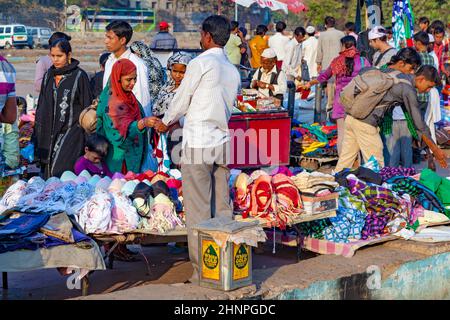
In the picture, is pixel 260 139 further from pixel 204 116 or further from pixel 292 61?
pixel 292 61

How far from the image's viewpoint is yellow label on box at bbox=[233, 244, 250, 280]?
5.66 metres

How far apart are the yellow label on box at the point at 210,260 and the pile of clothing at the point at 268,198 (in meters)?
1.08

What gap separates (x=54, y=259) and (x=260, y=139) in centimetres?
580

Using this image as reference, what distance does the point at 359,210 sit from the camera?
735cm

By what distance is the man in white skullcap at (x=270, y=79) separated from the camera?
40.0 feet

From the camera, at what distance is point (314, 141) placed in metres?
12.4

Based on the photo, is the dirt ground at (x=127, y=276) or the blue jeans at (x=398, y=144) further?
the blue jeans at (x=398, y=144)

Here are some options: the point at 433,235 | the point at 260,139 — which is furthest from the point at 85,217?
the point at 260,139

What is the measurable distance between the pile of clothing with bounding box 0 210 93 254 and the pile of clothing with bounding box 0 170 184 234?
0.13m

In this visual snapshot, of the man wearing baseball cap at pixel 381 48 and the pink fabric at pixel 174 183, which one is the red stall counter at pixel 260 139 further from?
the pink fabric at pixel 174 183

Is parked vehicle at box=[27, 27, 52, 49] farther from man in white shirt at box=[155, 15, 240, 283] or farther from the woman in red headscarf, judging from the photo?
man in white shirt at box=[155, 15, 240, 283]

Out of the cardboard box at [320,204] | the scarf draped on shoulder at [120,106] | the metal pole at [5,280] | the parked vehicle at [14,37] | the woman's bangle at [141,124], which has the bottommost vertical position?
the metal pole at [5,280]

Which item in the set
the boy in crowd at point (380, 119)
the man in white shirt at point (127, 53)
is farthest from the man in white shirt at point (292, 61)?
the man in white shirt at point (127, 53)

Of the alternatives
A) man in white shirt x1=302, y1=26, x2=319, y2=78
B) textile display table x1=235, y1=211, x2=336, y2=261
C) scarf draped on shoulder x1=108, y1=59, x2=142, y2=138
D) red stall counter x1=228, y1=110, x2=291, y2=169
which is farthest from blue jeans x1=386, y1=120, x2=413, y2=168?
man in white shirt x1=302, y1=26, x2=319, y2=78
